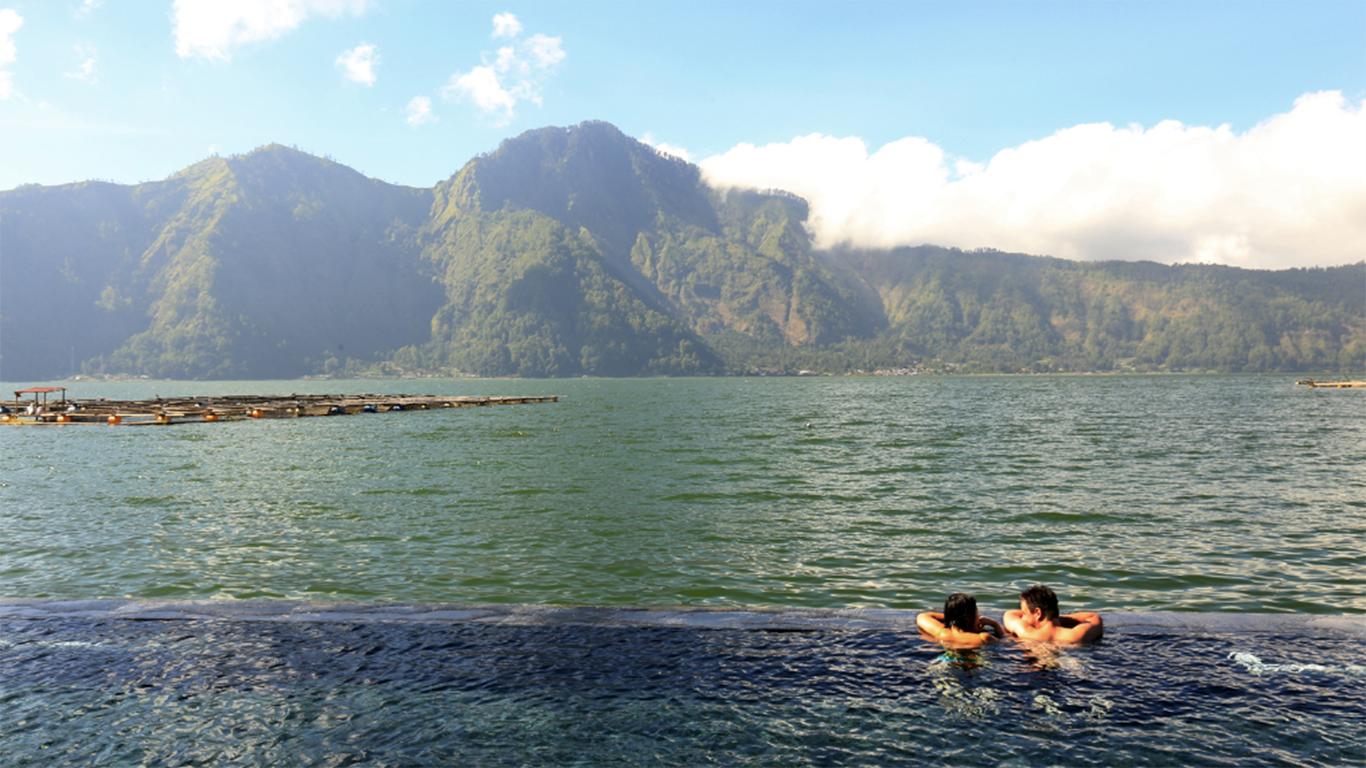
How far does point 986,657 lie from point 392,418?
92586mm

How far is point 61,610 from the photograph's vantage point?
15.6 meters

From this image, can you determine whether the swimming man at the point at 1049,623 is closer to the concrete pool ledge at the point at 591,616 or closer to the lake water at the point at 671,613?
the lake water at the point at 671,613

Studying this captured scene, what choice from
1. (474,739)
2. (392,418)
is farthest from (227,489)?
(392,418)

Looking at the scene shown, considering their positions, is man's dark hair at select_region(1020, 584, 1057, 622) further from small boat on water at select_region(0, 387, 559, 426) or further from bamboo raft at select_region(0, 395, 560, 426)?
small boat on water at select_region(0, 387, 559, 426)

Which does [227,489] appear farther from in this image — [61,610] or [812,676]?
[812,676]

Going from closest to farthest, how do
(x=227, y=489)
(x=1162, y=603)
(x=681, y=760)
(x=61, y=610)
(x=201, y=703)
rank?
(x=681, y=760) → (x=201, y=703) → (x=61, y=610) → (x=1162, y=603) → (x=227, y=489)

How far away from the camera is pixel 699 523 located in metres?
28.2

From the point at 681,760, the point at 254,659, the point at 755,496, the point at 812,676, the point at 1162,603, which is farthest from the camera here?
the point at 755,496

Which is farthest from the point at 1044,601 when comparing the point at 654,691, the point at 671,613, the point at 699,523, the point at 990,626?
the point at 699,523

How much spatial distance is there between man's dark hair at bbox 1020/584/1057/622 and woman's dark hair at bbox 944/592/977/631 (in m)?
1.06

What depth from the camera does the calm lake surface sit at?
19.7 meters

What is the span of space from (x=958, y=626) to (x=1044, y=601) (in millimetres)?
1550

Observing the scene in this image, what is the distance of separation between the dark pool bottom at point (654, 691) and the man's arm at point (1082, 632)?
278 millimetres

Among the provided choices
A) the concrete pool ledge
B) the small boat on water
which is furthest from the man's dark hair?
the small boat on water
